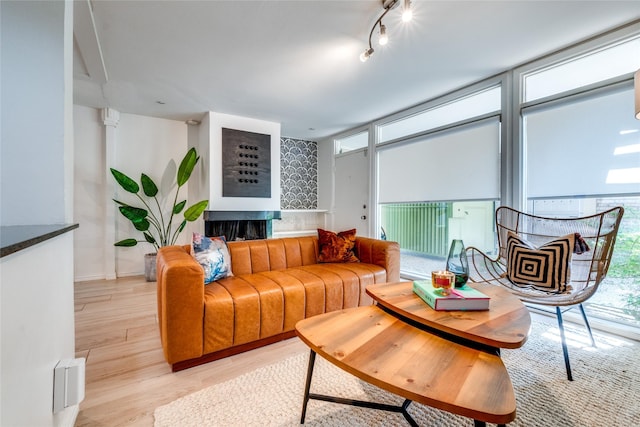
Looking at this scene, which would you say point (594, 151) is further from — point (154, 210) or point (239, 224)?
point (154, 210)

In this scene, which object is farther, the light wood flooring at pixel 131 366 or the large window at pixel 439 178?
the large window at pixel 439 178

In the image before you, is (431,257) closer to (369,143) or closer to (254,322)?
(369,143)

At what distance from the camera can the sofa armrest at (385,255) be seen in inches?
104

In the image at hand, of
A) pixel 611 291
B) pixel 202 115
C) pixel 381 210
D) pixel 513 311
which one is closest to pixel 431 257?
pixel 381 210

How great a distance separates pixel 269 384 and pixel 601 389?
183 centimetres

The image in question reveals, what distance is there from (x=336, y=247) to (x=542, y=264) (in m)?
1.69

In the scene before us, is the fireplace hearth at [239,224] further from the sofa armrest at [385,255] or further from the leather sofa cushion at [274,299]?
the sofa armrest at [385,255]

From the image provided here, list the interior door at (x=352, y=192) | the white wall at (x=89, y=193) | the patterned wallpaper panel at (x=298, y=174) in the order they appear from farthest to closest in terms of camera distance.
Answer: the patterned wallpaper panel at (x=298, y=174), the interior door at (x=352, y=192), the white wall at (x=89, y=193)

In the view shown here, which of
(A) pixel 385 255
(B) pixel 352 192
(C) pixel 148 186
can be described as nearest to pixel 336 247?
(A) pixel 385 255

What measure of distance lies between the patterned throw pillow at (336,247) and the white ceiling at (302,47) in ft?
5.57

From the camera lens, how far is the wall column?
→ 3.68 m

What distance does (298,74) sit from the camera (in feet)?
9.10

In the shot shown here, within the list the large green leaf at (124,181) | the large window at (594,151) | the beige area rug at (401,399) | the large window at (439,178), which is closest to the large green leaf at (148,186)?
the large green leaf at (124,181)

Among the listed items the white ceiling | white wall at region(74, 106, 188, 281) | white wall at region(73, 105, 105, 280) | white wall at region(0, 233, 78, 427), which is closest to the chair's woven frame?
the white ceiling
